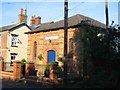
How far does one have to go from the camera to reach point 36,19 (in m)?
40.9

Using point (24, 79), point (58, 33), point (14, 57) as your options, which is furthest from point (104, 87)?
point (14, 57)

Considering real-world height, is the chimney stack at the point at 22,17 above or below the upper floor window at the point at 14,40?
above

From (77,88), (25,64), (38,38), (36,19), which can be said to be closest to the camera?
(77,88)

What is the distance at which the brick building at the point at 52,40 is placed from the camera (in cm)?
2667

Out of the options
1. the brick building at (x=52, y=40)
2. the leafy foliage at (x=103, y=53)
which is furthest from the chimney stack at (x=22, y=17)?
the leafy foliage at (x=103, y=53)

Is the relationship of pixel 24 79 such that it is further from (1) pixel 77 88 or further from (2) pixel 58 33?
(2) pixel 58 33

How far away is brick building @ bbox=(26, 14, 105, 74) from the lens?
26.7m

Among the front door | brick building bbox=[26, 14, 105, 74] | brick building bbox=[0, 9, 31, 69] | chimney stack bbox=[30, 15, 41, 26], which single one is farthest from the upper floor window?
the front door

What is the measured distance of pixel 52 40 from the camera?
94.5 feet

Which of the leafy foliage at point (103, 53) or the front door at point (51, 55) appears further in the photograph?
the front door at point (51, 55)

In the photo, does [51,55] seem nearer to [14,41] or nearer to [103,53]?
[14,41]

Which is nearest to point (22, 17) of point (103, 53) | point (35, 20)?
point (35, 20)

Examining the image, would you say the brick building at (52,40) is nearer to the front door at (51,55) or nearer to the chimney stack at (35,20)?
the front door at (51,55)

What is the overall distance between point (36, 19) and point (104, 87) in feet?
93.9
